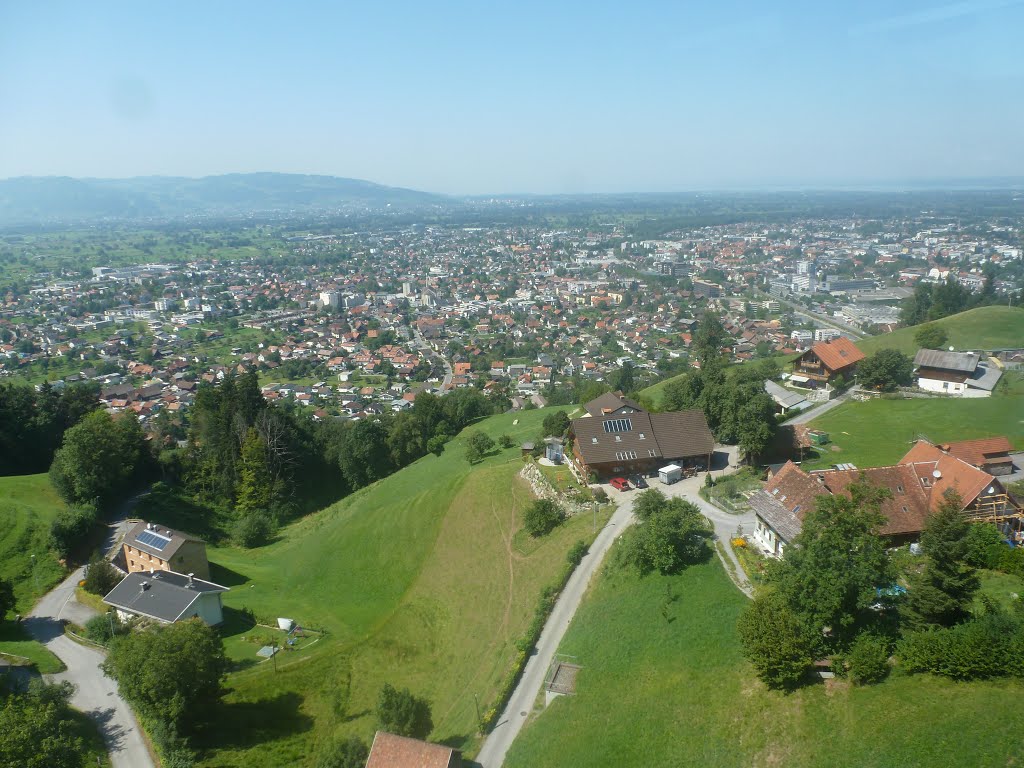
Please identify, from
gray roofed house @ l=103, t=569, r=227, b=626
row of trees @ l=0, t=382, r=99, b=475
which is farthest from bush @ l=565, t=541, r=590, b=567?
row of trees @ l=0, t=382, r=99, b=475

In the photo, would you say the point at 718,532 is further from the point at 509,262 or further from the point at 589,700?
the point at 509,262

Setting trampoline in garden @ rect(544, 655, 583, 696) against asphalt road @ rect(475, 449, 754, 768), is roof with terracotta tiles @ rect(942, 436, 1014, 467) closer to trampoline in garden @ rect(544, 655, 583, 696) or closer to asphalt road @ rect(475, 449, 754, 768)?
asphalt road @ rect(475, 449, 754, 768)

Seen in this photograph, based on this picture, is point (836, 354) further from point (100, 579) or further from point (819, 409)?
point (100, 579)

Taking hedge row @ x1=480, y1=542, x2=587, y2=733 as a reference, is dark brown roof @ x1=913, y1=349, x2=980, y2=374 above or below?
above

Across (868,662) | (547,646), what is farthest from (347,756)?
(868,662)


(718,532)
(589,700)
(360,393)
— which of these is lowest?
(360,393)

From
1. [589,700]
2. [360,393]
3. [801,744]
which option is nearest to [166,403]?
[360,393]

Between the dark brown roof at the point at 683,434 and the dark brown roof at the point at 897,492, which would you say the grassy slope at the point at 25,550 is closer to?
the dark brown roof at the point at 683,434
